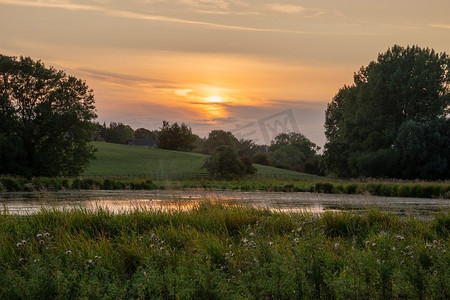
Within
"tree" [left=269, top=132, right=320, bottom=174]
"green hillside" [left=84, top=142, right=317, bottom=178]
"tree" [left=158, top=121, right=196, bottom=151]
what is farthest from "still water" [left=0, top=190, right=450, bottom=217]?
"tree" [left=158, top=121, right=196, bottom=151]

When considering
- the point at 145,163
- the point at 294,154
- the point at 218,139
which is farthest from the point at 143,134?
the point at 145,163

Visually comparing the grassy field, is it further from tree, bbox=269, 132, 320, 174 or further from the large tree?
tree, bbox=269, 132, 320, 174

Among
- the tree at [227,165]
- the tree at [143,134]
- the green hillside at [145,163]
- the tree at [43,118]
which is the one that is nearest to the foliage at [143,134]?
the tree at [143,134]

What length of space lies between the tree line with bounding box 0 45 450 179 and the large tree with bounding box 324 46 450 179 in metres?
0.10

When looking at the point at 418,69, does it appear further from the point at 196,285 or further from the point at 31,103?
the point at 196,285

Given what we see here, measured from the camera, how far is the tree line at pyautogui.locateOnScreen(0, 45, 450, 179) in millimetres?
47375

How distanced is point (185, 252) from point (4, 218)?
19.4 ft

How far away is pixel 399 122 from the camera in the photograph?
61.0 m

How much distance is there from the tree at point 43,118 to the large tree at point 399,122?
29.9m

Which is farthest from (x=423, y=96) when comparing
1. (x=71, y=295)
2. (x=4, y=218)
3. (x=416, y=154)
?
(x=71, y=295)

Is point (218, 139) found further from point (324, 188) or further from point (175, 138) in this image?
point (324, 188)

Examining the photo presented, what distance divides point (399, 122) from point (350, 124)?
226 inches

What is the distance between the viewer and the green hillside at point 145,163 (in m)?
69.9

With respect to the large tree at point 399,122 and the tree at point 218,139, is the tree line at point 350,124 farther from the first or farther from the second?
the tree at point 218,139
